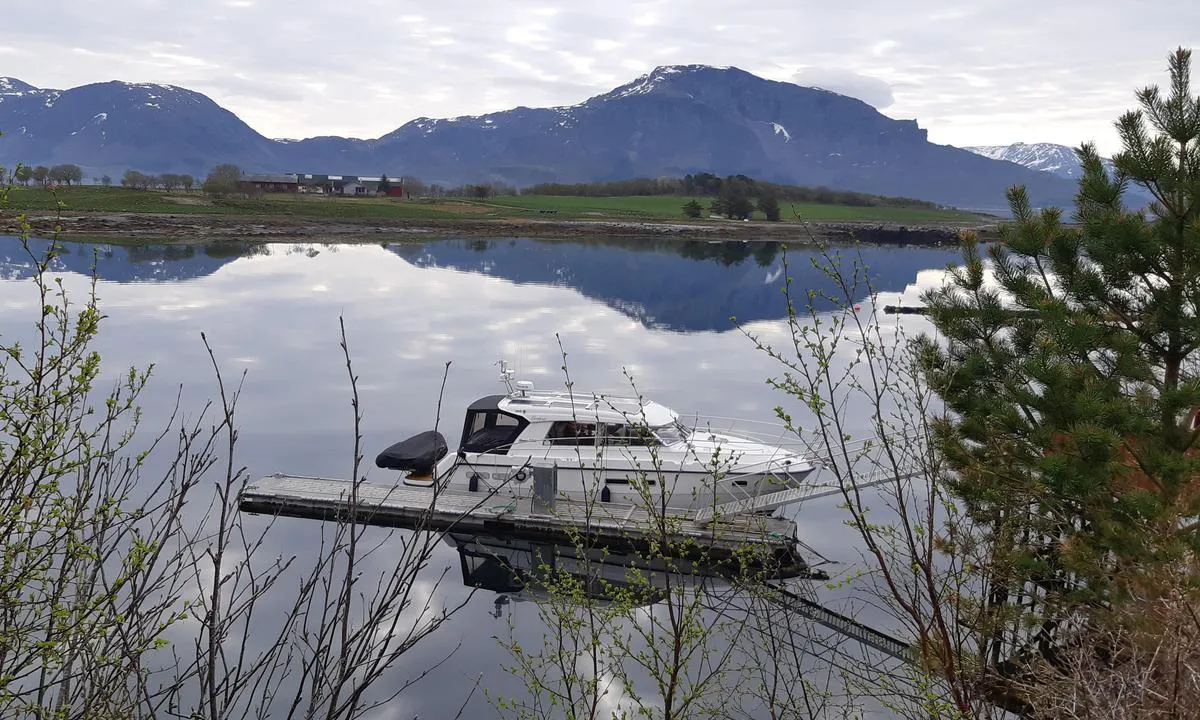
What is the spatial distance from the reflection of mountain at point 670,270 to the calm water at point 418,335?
0.43 m

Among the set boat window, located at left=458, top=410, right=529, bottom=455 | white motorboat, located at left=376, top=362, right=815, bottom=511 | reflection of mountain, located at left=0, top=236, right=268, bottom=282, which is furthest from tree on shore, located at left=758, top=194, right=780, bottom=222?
boat window, located at left=458, top=410, right=529, bottom=455

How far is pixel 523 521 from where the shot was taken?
70.4ft

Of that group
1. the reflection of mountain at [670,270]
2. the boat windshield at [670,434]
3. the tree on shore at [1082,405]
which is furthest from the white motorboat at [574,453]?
the reflection of mountain at [670,270]

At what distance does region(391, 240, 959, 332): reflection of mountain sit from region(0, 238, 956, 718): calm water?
430 millimetres

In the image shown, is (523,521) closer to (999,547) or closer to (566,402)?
(566,402)

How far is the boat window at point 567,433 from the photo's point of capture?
21766mm

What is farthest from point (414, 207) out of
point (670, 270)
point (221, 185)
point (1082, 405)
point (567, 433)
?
point (1082, 405)

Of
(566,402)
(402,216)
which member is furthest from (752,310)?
Result: (402,216)

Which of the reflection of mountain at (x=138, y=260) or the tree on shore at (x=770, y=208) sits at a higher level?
the tree on shore at (x=770, y=208)

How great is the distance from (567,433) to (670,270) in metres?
62.7

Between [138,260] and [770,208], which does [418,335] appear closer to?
[138,260]

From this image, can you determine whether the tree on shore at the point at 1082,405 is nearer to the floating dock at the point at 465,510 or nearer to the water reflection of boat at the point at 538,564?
the water reflection of boat at the point at 538,564

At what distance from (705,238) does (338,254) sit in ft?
169

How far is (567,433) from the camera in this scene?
72.4 feet
